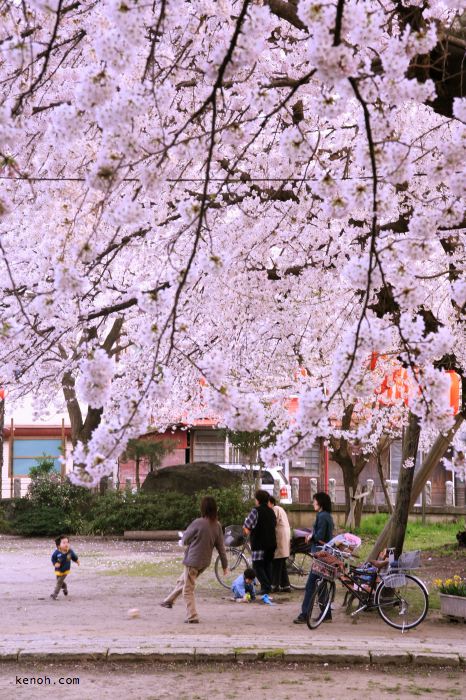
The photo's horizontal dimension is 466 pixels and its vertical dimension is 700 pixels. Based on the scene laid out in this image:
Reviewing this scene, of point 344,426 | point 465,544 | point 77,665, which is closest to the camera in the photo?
point 77,665

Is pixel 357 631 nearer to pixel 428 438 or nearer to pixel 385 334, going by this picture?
pixel 385 334

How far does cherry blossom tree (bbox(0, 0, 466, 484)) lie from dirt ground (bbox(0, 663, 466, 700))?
2.50 metres

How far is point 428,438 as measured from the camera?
989 inches

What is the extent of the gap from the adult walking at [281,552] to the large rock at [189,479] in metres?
11.2

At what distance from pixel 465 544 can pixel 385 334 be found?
627 inches

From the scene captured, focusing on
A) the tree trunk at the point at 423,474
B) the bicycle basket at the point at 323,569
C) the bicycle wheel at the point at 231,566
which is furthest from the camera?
the bicycle wheel at the point at 231,566

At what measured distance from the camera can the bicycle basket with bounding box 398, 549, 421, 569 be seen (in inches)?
421

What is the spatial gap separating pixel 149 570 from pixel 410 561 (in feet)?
21.8

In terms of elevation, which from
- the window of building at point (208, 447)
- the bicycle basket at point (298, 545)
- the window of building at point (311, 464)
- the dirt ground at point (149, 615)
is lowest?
the dirt ground at point (149, 615)

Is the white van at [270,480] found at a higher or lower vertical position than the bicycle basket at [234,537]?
higher

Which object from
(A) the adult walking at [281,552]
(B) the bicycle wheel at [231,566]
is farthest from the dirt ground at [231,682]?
(B) the bicycle wheel at [231,566]

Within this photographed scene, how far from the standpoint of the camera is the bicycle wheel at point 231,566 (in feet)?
45.6

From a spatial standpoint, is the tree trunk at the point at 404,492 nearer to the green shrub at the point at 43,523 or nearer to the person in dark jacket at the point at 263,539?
the person in dark jacket at the point at 263,539

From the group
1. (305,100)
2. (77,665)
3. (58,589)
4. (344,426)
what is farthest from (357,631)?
(344,426)
